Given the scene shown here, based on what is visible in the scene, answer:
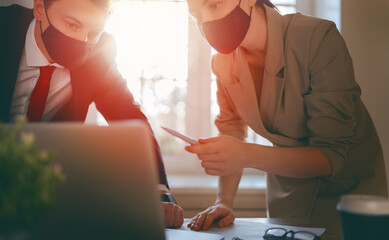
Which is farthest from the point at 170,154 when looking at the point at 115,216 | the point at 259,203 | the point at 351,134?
the point at 115,216

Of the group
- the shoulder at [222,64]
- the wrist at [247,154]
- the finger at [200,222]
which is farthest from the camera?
the shoulder at [222,64]

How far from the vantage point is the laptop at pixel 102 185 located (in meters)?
0.45

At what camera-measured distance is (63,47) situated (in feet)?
3.60

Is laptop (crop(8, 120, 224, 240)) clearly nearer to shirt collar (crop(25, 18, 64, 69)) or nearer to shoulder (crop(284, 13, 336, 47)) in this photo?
shirt collar (crop(25, 18, 64, 69))

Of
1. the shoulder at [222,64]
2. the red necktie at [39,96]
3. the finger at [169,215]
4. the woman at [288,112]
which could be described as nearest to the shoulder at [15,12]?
the red necktie at [39,96]

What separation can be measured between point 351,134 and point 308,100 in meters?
0.16

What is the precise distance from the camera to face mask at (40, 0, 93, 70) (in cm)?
108

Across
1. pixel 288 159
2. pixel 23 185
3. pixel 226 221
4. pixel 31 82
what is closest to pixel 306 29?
pixel 288 159

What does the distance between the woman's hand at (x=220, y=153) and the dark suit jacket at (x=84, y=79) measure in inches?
9.2

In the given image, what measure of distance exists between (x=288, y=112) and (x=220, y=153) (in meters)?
0.31

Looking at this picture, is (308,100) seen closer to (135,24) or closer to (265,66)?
(265,66)

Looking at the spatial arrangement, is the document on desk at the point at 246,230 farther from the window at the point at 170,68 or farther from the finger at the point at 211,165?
the window at the point at 170,68

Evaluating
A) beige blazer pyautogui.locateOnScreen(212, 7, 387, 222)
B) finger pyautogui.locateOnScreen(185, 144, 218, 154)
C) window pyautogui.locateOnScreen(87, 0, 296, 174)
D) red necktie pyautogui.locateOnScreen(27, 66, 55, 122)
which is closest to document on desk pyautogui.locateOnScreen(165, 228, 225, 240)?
finger pyautogui.locateOnScreen(185, 144, 218, 154)

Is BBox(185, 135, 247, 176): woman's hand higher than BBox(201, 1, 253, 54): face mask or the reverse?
the reverse
